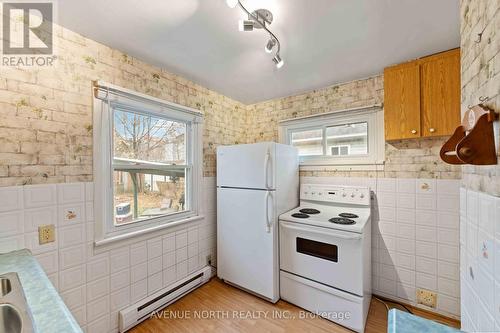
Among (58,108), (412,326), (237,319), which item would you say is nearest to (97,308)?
(237,319)

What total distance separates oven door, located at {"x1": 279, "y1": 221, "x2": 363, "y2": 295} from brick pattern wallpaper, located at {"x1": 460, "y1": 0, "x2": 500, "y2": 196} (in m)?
1.11

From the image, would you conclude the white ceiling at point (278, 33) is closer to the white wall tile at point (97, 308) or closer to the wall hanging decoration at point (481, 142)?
the wall hanging decoration at point (481, 142)

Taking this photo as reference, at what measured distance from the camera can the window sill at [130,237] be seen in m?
1.65

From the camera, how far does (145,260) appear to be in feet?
6.40

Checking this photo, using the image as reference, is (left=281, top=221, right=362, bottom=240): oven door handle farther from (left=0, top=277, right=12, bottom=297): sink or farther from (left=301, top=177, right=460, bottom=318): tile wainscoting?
(left=0, top=277, right=12, bottom=297): sink

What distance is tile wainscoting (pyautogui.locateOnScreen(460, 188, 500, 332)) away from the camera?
0.62 meters

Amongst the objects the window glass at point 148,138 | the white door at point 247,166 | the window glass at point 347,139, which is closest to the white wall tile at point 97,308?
the window glass at point 148,138

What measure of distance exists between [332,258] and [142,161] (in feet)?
6.61

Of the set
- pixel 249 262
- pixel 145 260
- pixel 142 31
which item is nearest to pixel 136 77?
pixel 142 31

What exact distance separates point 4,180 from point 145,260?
117 cm

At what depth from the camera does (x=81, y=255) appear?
155 cm

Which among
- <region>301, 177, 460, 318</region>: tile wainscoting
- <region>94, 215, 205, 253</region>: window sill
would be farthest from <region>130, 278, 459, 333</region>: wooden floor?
<region>94, 215, 205, 253</region>: window sill

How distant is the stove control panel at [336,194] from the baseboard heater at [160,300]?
155 centimetres

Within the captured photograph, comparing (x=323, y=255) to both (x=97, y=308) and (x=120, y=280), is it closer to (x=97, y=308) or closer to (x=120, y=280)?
(x=120, y=280)
